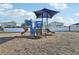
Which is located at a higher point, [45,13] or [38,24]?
[45,13]

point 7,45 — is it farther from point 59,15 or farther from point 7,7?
point 59,15

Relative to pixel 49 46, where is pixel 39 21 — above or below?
above

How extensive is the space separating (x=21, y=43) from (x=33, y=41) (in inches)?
8.4

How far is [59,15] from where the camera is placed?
6.09 meters

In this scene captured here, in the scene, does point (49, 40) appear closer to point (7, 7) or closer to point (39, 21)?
point (39, 21)

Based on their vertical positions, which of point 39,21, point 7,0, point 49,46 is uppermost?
point 7,0

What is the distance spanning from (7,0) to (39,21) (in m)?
0.66

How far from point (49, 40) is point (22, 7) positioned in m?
0.75

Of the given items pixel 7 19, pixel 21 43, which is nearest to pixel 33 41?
pixel 21 43

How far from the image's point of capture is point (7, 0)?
19.9 feet

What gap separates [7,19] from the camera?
6.11m

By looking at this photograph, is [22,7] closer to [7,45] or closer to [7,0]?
[7,0]

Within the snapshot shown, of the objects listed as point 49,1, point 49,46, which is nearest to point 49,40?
point 49,46

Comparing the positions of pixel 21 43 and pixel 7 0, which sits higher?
pixel 7 0
